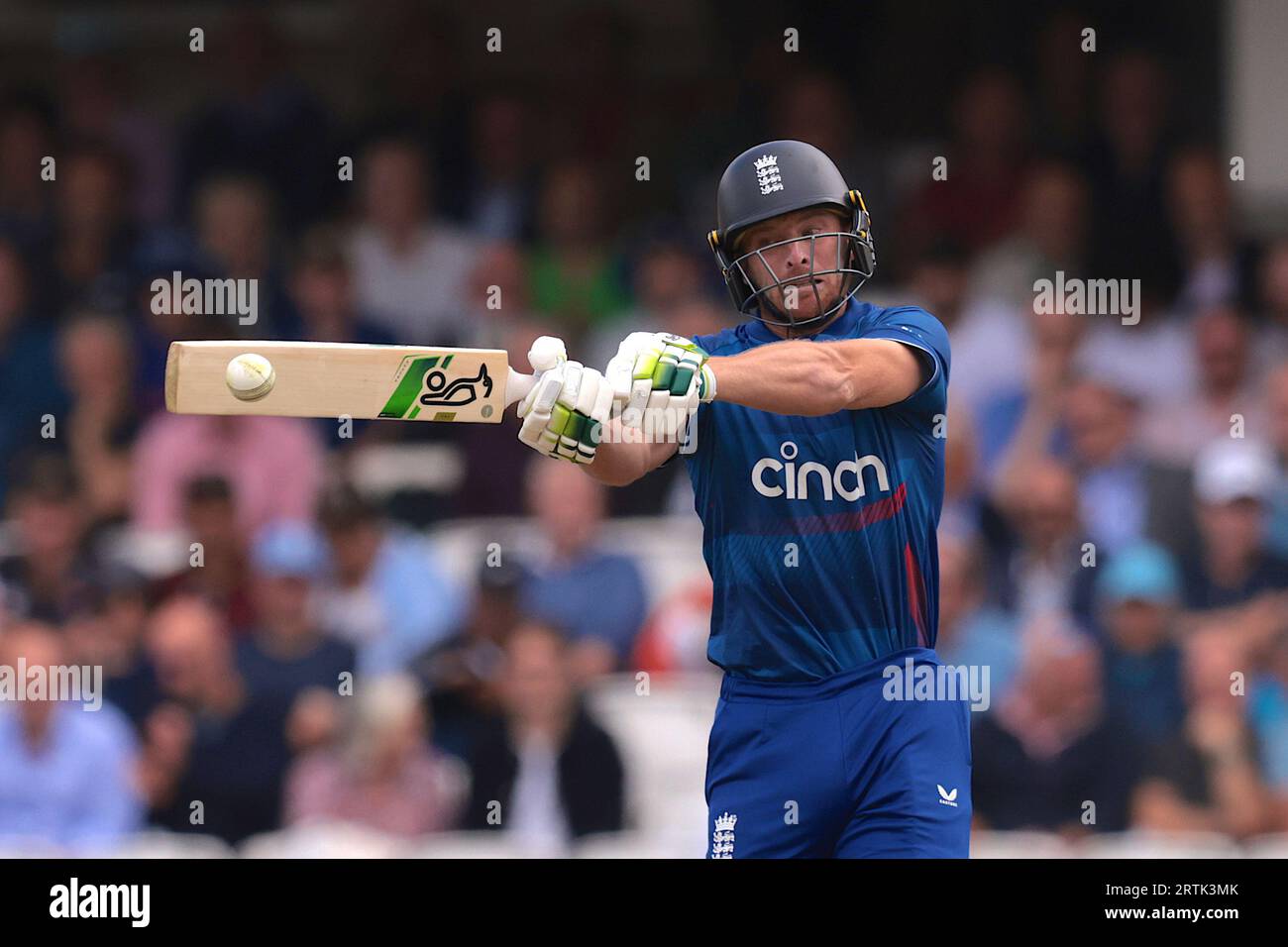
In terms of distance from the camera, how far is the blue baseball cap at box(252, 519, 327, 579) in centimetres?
753

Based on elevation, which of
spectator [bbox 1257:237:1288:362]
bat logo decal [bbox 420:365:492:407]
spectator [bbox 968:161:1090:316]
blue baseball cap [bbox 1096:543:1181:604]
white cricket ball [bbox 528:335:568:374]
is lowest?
blue baseball cap [bbox 1096:543:1181:604]

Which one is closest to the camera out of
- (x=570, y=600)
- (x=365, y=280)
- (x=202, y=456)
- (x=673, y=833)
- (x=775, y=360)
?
(x=775, y=360)

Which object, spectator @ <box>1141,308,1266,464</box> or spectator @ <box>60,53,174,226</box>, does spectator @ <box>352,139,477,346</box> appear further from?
spectator @ <box>1141,308,1266,464</box>

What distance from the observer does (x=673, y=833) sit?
22.2ft

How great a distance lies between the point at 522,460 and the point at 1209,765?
9.41 ft

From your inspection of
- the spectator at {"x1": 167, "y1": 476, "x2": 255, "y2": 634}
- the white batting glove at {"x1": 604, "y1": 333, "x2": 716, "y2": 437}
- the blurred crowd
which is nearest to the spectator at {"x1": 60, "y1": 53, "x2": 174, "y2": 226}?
the blurred crowd

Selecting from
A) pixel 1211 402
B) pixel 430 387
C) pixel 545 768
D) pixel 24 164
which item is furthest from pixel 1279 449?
pixel 24 164

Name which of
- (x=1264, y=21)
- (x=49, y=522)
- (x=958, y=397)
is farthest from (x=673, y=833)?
(x=1264, y=21)

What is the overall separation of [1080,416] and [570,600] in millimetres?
2125

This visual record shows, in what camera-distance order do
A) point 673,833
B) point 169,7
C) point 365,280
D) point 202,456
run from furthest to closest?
point 169,7, point 365,280, point 202,456, point 673,833

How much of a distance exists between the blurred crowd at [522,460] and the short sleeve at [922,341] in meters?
2.83

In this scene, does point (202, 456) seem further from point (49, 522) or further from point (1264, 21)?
point (1264, 21)

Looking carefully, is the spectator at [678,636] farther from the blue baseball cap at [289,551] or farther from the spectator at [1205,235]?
the spectator at [1205,235]

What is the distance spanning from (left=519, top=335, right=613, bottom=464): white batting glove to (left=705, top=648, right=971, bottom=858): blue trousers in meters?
0.70
